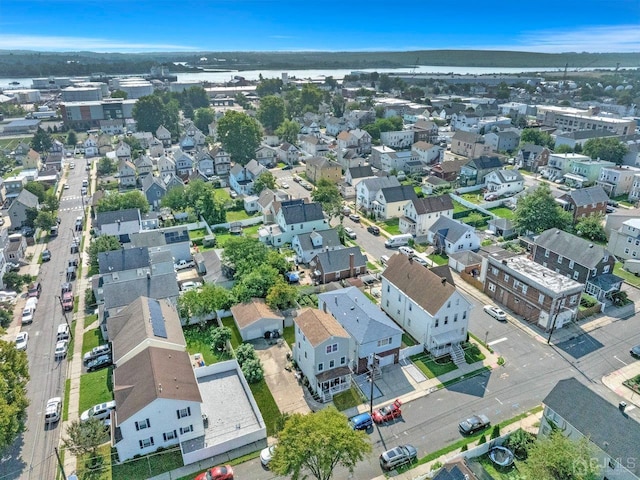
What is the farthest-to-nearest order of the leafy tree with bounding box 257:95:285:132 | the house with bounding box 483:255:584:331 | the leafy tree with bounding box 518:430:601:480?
1. the leafy tree with bounding box 257:95:285:132
2. the house with bounding box 483:255:584:331
3. the leafy tree with bounding box 518:430:601:480

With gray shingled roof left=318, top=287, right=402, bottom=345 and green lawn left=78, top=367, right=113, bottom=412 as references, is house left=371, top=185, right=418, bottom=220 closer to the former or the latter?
gray shingled roof left=318, top=287, right=402, bottom=345

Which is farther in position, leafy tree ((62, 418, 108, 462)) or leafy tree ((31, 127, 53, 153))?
leafy tree ((31, 127, 53, 153))

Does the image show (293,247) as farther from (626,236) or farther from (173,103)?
(173,103)

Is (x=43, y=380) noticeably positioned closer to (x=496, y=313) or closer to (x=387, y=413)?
(x=387, y=413)

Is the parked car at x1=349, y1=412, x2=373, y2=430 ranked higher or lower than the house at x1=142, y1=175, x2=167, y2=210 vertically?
lower

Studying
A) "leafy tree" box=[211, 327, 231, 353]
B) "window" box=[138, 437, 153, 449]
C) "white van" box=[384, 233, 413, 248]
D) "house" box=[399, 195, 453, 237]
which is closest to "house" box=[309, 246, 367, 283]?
"white van" box=[384, 233, 413, 248]

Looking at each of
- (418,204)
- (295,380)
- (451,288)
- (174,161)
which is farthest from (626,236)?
(174,161)

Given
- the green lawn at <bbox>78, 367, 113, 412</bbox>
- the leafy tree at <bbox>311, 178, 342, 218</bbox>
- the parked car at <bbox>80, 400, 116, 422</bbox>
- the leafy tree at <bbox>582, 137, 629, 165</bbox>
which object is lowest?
the green lawn at <bbox>78, 367, 113, 412</bbox>
